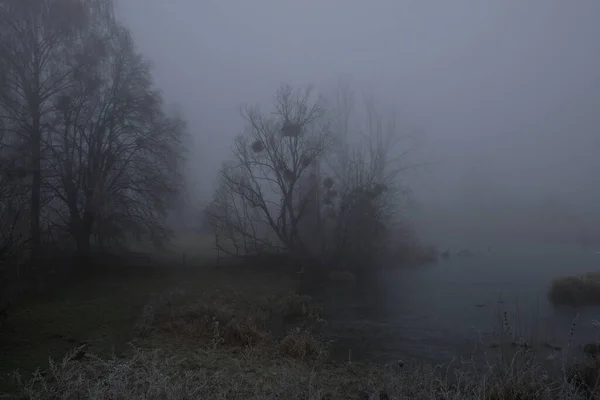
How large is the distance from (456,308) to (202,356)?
9.13 meters

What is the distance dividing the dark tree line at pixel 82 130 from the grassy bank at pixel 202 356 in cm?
288

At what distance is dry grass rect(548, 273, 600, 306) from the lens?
656 inches

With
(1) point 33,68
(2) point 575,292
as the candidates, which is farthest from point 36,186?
(2) point 575,292

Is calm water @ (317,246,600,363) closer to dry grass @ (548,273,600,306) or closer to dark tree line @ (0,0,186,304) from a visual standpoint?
dry grass @ (548,273,600,306)

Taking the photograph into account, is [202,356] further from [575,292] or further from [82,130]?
[82,130]

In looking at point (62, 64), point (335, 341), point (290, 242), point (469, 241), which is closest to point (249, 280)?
point (290, 242)

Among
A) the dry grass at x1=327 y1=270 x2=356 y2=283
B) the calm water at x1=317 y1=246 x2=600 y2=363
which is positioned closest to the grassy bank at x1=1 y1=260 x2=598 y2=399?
the calm water at x1=317 y1=246 x2=600 y2=363

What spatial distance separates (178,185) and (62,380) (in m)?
16.2

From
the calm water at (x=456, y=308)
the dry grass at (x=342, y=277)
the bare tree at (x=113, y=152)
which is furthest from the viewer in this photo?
the dry grass at (x=342, y=277)

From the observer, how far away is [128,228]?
830 inches

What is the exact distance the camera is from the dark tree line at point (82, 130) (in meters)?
19.0

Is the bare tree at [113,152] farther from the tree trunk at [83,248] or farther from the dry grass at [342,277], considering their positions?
the dry grass at [342,277]

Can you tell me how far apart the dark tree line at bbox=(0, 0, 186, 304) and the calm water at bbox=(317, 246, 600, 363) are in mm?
8579

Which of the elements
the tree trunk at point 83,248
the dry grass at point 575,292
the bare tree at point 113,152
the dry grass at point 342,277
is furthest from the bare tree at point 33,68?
the dry grass at point 575,292
